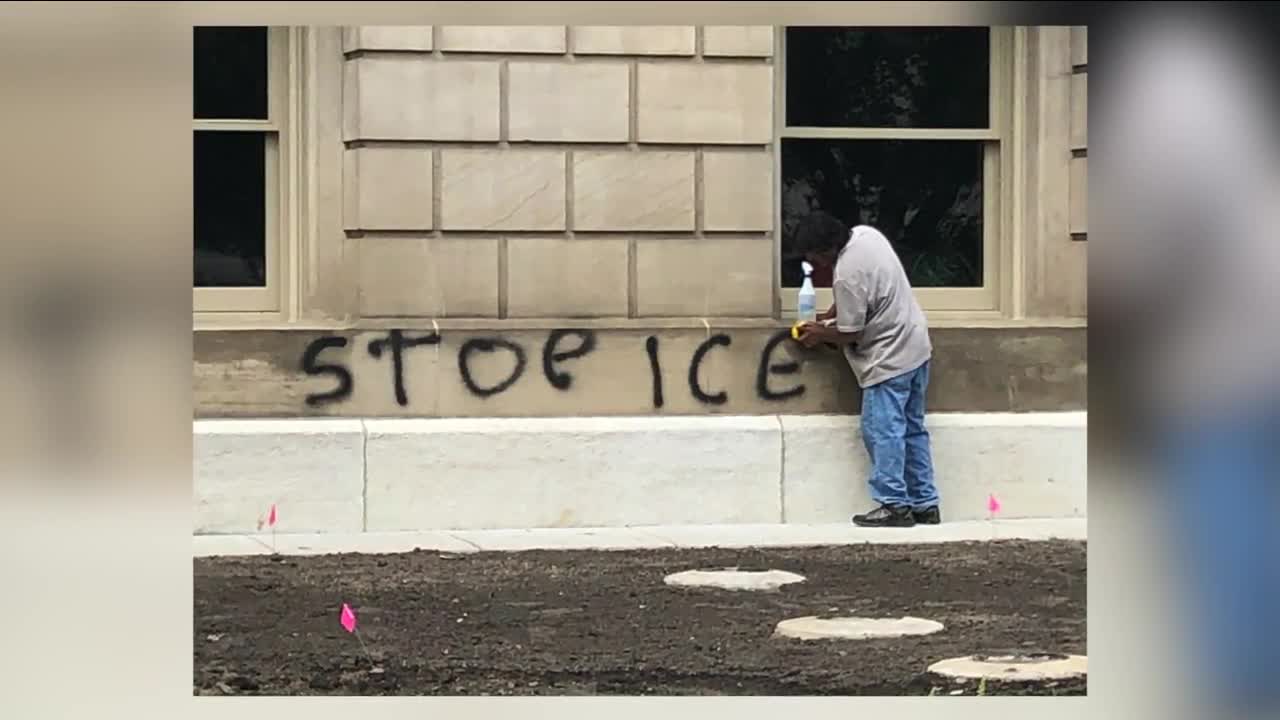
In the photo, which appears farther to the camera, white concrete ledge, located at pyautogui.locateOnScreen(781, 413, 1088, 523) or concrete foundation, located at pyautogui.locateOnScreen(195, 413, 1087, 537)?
white concrete ledge, located at pyautogui.locateOnScreen(781, 413, 1088, 523)

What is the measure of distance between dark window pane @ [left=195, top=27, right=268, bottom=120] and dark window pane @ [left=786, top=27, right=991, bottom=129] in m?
2.58

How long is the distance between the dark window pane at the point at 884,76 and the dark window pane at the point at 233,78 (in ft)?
8.47

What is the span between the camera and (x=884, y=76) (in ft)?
31.5

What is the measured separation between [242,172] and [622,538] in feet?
8.37

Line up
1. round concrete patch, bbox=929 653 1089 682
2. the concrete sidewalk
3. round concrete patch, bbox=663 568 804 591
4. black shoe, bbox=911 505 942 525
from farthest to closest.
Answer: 1. black shoe, bbox=911 505 942 525
2. the concrete sidewalk
3. round concrete patch, bbox=663 568 804 591
4. round concrete patch, bbox=929 653 1089 682

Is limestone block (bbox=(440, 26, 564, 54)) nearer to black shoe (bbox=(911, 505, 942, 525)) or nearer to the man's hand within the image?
the man's hand

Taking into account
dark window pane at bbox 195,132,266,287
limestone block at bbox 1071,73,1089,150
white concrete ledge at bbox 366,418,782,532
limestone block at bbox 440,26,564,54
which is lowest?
white concrete ledge at bbox 366,418,782,532

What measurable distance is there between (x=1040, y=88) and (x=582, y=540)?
3246mm

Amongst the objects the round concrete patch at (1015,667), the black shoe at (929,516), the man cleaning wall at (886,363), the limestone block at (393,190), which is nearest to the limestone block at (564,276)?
the limestone block at (393,190)

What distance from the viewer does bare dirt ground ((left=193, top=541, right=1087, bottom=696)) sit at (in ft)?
22.0

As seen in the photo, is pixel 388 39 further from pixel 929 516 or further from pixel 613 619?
pixel 929 516

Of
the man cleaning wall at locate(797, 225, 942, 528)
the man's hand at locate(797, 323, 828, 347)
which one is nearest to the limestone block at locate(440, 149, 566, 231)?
the man's hand at locate(797, 323, 828, 347)

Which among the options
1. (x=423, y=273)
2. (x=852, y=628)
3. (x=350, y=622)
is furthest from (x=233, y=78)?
(x=852, y=628)

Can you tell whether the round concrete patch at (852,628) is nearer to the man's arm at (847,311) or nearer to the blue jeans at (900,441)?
the blue jeans at (900,441)
